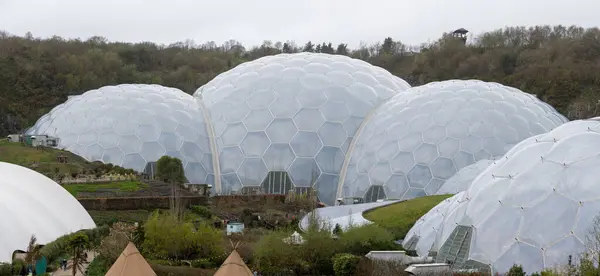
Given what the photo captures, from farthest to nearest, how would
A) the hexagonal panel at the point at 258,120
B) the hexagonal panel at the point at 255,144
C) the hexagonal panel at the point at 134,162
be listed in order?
the hexagonal panel at the point at 258,120, the hexagonal panel at the point at 255,144, the hexagonal panel at the point at 134,162

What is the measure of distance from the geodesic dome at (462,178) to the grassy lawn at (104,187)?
45.4 ft

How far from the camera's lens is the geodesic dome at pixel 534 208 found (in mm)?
17656

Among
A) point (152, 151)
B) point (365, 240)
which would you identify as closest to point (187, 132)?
point (152, 151)

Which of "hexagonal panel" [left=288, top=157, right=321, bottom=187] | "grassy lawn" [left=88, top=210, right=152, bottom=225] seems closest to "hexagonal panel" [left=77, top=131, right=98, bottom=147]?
"grassy lawn" [left=88, top=210, right=152, bottom=225]

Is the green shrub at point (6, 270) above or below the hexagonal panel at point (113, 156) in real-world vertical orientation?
below

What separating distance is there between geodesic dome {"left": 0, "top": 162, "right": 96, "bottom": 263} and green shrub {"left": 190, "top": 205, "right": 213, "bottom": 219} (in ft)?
17.9

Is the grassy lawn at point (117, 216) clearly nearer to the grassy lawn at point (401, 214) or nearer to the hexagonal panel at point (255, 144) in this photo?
the grassy lawn at point (401, 214)

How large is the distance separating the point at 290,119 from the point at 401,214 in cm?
1434

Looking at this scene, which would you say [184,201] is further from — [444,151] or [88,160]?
[444,151]

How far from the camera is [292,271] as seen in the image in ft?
61.6

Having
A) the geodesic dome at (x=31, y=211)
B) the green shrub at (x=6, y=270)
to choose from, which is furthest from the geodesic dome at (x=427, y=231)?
the geodesic dome at (x=31, y=211)

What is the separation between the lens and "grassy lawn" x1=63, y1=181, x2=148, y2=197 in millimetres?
31469

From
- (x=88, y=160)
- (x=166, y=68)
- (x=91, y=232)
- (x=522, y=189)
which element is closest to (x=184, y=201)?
(x=91, y=232)

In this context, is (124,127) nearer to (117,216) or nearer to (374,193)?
(117,216)
